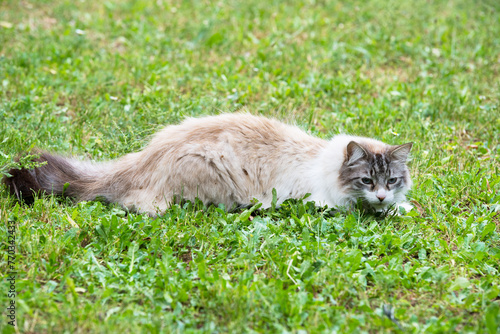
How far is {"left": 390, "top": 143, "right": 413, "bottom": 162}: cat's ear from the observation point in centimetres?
404

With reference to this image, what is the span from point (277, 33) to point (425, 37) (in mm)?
2238

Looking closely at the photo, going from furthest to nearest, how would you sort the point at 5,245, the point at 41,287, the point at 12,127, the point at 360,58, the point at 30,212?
1. the point at 360,58
2. the point at 12,127
3. the point at 30,212
4. the point at 5,245
5. the point at 41,287

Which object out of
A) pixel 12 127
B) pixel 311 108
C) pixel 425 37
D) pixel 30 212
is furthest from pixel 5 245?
pixel 425 37

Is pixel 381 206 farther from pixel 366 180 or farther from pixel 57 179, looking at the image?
pixel 57 179

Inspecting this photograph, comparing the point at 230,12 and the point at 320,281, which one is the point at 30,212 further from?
the point at 230,12

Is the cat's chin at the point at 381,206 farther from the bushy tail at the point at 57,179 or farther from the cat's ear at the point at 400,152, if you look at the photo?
the bushy tail at the point at 57,179

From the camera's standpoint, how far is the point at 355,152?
4043 millimetres

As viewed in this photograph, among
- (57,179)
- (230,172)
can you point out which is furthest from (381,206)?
(57,179)

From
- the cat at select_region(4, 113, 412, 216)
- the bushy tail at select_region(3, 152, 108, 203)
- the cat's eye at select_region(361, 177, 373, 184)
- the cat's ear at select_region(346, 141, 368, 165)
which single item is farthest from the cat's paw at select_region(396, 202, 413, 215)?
the bushy tail at select_region(3, 152, 108, 203)

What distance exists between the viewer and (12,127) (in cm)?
A: 483

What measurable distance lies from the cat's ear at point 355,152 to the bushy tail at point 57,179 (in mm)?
1998

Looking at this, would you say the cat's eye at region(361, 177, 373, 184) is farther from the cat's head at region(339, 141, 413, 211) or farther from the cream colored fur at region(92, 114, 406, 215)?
the cream colored fur at region(92, 114, 406, 215)

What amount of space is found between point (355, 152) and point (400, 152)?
1.21 feet

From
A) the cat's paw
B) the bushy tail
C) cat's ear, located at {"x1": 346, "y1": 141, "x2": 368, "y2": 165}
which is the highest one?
cat's ear, located at {"x1": 346, "y1": 141, "x2": 368, "y2": 165}
